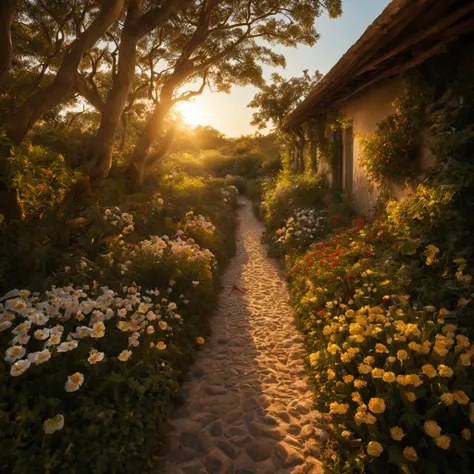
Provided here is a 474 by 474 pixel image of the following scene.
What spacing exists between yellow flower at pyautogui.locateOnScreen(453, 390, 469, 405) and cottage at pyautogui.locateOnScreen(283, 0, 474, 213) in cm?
327

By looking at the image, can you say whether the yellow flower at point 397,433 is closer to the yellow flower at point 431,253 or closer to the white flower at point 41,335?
the yellow flower at point 431,253

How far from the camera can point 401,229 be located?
4.71 m

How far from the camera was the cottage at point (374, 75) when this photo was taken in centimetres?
357

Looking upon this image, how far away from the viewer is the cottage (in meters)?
3.57

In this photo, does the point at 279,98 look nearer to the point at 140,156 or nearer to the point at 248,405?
the point at 140,156

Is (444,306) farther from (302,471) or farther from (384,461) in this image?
(302,471)

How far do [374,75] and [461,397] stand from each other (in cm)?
566

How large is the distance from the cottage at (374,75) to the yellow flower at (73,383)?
4316mm

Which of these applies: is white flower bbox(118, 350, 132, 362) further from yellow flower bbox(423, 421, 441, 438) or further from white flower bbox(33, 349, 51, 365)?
yellow flower bbox(423, 421, 441, 438)

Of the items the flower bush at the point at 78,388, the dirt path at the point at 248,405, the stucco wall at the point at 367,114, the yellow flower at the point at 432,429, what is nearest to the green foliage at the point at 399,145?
the stucco wall at the point at 367,114

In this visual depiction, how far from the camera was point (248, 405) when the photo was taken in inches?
140

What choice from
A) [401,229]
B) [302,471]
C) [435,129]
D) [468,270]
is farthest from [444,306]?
[435,129]

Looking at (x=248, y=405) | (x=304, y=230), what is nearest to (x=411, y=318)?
(x=248, y=405)

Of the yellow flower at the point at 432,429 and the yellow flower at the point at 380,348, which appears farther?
the yellow flower at the point at 380,348
